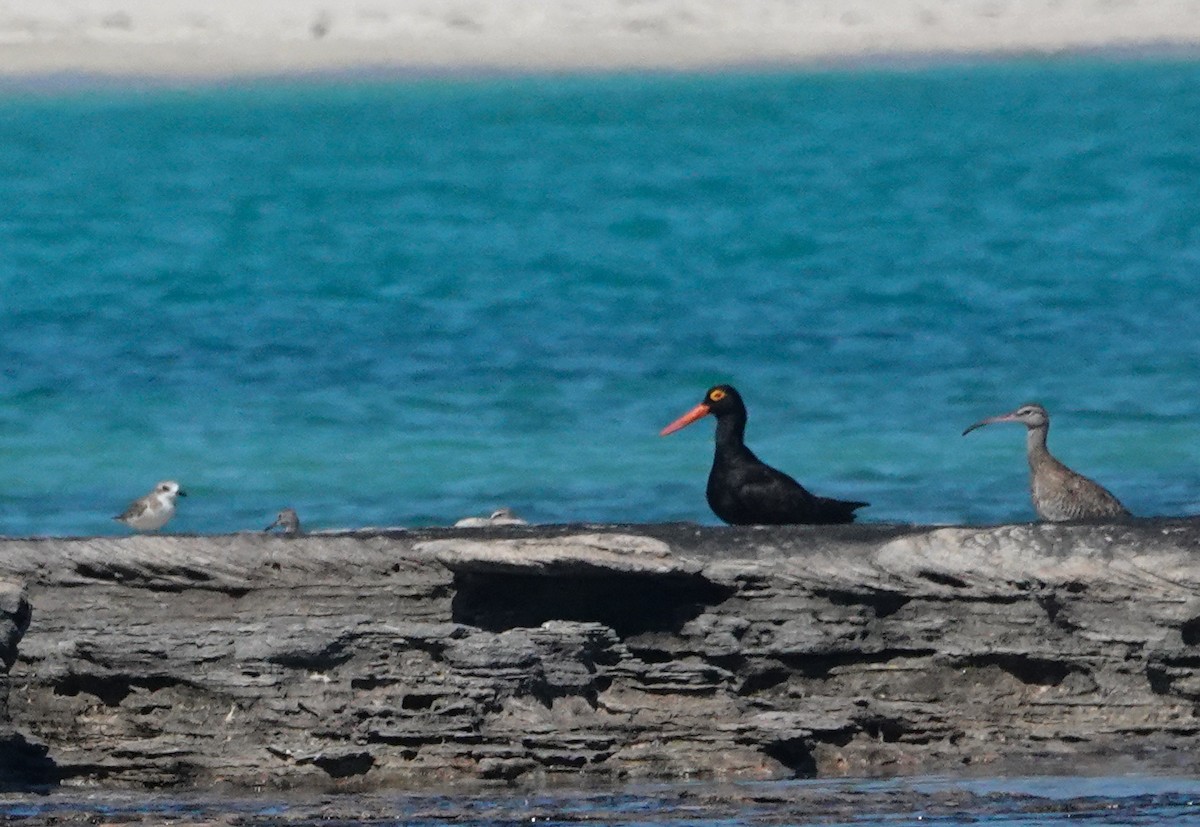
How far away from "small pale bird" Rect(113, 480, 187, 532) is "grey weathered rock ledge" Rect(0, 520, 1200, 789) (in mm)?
2188

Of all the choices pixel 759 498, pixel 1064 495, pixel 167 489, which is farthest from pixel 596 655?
pixel 167 489

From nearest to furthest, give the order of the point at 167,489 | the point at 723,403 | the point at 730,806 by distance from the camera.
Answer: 1. the point at 730,806
2. the point at 723,403
3. the point at 167,489

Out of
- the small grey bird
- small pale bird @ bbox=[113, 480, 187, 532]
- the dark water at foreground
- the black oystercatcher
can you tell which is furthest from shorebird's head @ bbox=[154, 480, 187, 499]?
the dark water at foreground

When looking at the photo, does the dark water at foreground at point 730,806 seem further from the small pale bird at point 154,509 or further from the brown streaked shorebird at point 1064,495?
the small pale bird at point 154,509

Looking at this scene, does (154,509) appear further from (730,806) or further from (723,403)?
(730,806)

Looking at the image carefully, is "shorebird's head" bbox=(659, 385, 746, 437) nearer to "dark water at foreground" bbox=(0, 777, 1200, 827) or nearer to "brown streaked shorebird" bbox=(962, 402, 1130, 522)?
"brown streaked shorebird" bbox=(962, 402, 1130, 522)

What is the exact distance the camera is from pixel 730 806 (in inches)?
394

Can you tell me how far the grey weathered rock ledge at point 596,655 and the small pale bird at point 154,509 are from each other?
219 cm

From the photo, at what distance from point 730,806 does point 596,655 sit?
1.61 metres

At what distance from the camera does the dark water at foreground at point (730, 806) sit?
962 centimetres

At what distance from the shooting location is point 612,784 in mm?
10797

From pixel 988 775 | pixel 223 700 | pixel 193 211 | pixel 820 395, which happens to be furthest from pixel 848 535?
pixel 193 211

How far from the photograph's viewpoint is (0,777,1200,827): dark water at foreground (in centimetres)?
962

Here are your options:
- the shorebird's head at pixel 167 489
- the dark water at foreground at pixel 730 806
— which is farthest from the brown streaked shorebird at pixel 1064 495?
the shorebird's head at pixel 167 489
